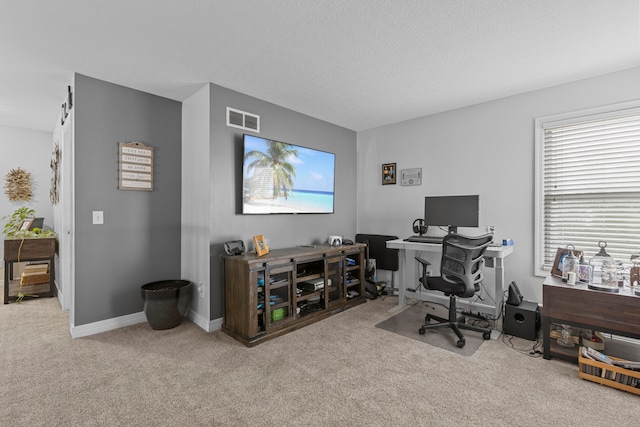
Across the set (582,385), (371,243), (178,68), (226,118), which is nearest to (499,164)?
(371,243)

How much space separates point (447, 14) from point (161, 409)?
3.17 m

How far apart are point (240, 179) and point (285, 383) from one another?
2082mm

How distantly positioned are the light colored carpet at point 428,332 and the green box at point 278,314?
1.02 metres

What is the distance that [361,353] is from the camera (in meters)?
2.59

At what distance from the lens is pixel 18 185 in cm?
508

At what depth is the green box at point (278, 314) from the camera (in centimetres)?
299

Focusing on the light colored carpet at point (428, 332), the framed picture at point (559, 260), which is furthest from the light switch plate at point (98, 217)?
the framed picture at point (559, 260)

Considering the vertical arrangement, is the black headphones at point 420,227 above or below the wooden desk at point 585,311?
above

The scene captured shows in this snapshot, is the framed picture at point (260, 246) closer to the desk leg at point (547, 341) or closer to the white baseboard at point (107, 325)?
the white baseboard at point (107, 325)

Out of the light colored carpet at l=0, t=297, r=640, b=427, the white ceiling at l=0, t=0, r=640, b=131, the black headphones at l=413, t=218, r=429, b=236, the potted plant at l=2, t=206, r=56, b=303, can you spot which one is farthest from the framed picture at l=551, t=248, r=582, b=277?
the potted plant at l=2, t=206, r=56, b=303

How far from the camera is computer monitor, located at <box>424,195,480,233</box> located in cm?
341

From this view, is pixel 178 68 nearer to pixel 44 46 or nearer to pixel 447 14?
pixel 44 46

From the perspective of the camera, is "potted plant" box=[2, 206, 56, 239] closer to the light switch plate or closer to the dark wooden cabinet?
the light switch plate

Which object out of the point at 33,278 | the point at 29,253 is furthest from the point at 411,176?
the point at 33,278
